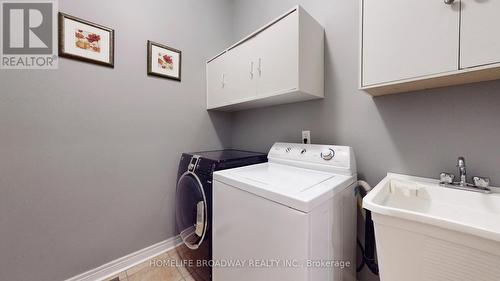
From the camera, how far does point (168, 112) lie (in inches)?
66.8

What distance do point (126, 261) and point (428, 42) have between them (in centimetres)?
238

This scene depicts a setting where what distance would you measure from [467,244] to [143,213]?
1.94m

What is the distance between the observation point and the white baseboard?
4.38 feet

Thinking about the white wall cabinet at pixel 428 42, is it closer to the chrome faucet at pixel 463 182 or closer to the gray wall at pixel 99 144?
→ the chrome faucet at pixel 463 182

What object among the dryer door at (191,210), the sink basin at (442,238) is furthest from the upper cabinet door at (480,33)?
the dryer door at (191,210)

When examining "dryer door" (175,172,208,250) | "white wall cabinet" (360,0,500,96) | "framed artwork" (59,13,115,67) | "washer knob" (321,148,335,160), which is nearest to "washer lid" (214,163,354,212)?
"washer knob" (321,148,335,160)

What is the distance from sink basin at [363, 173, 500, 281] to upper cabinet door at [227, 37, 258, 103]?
3.69 feet

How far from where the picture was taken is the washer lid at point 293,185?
731 millimetres

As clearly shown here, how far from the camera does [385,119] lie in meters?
1.12

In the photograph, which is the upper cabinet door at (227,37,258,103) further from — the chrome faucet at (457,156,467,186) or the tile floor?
the tile floor

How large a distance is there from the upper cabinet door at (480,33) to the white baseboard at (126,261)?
2.29 m

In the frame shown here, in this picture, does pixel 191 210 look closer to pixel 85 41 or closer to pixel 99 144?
pixel 99 144

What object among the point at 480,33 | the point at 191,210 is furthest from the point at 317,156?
the point at 191,210

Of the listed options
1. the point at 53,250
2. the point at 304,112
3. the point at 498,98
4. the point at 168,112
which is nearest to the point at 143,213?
the point at 53,250
